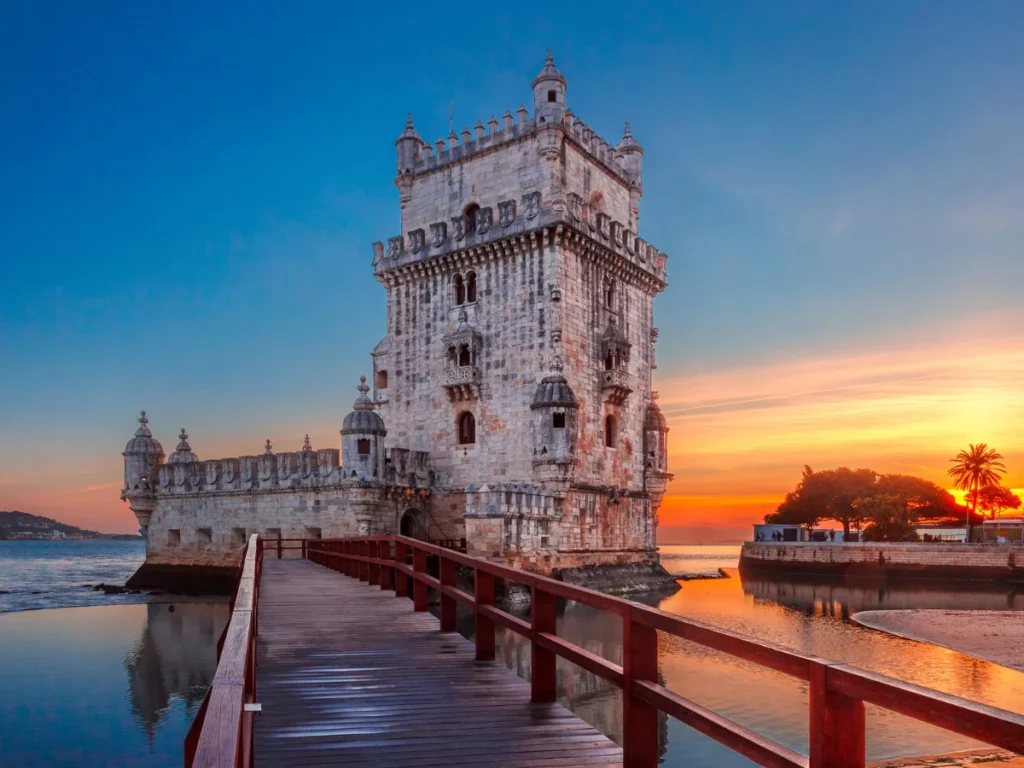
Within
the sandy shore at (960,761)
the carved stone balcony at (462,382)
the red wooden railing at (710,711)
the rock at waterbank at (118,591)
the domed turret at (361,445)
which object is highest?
the carved stone balcony at (462,382)

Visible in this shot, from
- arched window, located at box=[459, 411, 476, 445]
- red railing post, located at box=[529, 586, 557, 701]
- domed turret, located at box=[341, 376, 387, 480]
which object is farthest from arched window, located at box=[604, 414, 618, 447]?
red railing post, located at box=[529, 586, 557, 701]

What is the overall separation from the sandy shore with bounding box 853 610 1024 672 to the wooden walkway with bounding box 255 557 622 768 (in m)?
17.5

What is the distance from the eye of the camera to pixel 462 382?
3338 centimetres

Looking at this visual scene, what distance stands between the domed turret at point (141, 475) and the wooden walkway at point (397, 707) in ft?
110

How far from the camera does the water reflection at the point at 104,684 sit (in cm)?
1419

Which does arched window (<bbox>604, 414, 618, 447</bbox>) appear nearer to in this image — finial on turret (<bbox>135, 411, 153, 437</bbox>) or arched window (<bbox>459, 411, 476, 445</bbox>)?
arched window (<bbox>459, 411, 476, 445</bbox>)

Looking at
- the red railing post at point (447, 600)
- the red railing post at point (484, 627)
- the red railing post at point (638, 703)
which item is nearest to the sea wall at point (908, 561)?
the red railing post at point (447, 600)

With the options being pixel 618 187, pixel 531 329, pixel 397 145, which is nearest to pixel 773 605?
pixel 531 329

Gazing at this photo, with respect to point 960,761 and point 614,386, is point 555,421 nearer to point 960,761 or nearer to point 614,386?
point 614,386

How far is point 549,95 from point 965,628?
79.1 feet

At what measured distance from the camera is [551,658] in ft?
24.0

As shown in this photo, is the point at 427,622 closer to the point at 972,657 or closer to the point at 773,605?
the point at 972,657

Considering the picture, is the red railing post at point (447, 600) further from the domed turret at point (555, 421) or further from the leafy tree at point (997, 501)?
the leafy tree at point (997, 501)

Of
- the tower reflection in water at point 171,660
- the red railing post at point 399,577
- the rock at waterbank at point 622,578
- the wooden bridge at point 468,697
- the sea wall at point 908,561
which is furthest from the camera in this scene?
the sea wall at point 908,561
